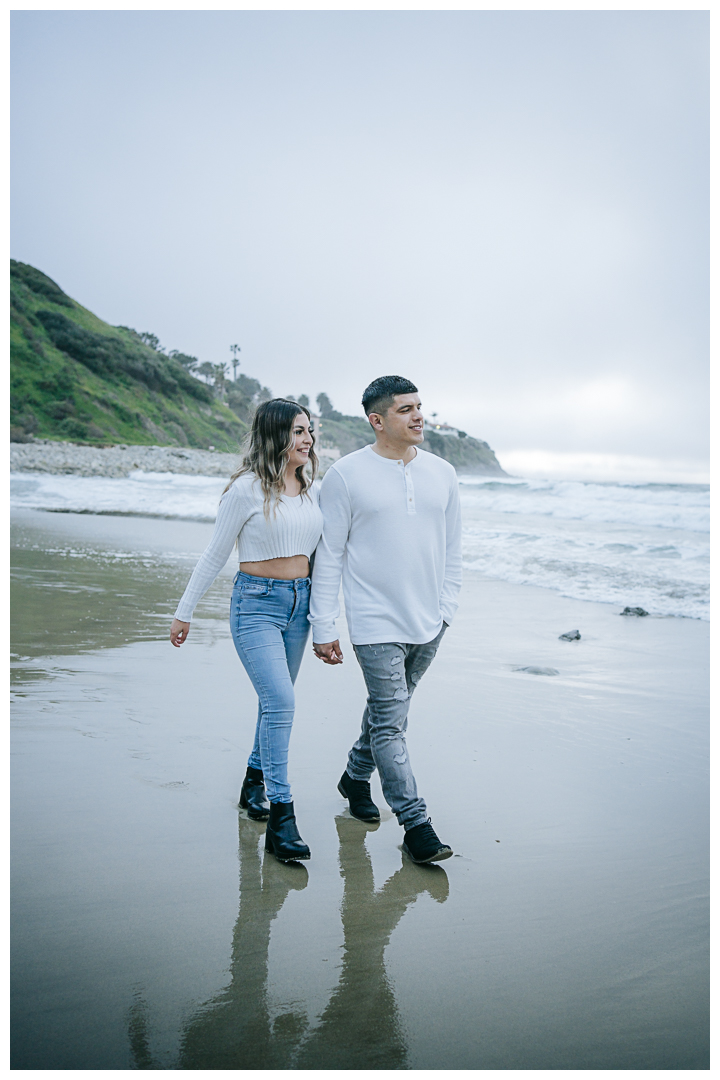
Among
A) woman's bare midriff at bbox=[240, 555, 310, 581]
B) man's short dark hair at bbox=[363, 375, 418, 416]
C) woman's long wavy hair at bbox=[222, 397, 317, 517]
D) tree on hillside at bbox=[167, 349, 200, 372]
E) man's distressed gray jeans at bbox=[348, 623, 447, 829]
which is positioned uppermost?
tree on hillside at bbox=[167, 349, 200, 372]

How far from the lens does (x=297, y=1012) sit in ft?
6.97

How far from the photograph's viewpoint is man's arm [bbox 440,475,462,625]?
3510 millimetres

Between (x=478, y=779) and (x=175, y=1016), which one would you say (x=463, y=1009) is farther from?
(x=478, y=779)

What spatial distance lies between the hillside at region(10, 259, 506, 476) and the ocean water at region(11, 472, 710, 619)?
18626 millimetres

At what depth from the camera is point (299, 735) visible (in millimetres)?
4418

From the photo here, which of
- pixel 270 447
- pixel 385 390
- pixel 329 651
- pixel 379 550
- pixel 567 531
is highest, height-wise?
pixel 385 390

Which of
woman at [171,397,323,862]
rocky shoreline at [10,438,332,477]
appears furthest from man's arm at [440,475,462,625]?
rocky shoreline at [10,438,332,477]

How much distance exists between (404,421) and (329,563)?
708mm

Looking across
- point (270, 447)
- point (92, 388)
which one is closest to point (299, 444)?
point (270, 447)

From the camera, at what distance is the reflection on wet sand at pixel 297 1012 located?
198cm

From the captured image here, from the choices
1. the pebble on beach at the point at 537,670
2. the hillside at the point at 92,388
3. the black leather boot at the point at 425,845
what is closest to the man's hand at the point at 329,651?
the black leather boot at the point at 425,845

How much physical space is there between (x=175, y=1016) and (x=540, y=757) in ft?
8.64

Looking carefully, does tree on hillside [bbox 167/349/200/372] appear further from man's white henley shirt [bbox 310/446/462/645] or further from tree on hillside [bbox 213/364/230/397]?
man's white henley shirt [bbox 310/446/462/645]

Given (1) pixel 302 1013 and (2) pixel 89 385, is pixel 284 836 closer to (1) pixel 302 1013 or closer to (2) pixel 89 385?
(1) pixel 302 1013
